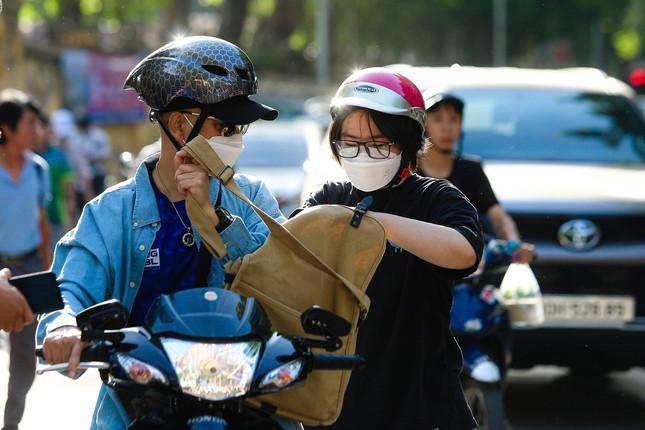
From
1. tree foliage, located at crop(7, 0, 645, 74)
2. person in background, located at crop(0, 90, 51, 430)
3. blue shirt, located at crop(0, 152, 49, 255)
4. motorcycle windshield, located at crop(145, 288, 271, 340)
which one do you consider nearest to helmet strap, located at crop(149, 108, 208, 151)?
motorcycle windshield, located at crop(145, 288, 271, 340)

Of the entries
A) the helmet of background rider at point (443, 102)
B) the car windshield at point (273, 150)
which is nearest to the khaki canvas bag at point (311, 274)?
the helmet of background rider at point (443, 102)

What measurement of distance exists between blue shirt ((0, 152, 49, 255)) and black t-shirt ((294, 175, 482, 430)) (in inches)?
168

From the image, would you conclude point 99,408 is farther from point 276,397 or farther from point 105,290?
point 276,397

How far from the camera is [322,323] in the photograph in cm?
296

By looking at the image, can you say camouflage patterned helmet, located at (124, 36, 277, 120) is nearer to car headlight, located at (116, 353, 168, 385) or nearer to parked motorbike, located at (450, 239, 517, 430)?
car headlight, located at (116, 353, 168, 385)

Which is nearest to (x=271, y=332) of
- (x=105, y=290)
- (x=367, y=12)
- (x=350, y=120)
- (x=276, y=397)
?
(x=276, y=397)

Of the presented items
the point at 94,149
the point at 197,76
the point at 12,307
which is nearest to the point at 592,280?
the point at 197,76

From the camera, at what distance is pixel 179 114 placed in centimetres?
352

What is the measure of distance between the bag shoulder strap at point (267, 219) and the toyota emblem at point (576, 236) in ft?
15.7

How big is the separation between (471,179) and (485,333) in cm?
72

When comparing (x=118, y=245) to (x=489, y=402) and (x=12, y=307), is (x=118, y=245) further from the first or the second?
(x=489, y=402)

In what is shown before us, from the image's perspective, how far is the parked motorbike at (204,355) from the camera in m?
2.86

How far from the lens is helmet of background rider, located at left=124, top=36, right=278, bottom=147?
3447 mm

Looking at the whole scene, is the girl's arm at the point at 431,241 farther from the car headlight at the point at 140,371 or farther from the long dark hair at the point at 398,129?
the car headlight at the point at 140,371
